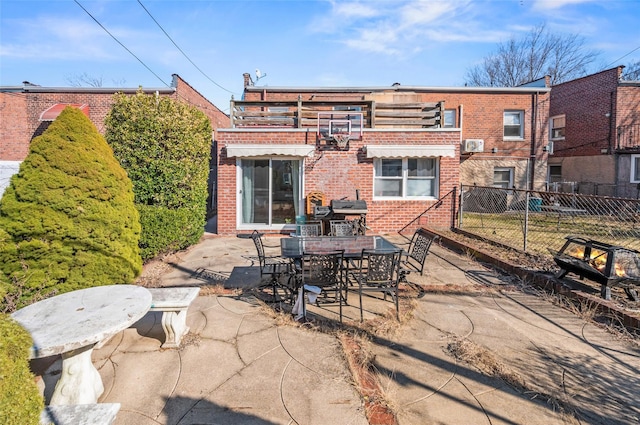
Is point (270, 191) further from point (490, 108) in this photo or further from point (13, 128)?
point (13, 128)

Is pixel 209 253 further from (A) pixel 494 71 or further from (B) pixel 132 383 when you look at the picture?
(A) pixel 494 71

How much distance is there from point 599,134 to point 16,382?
879 inches

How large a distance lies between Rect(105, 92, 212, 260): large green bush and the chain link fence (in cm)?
717

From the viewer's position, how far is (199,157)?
8492mm

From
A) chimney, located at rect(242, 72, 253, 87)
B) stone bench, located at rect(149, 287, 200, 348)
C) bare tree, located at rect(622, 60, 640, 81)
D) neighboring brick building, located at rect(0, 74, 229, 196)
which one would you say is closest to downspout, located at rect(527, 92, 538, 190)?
chimney, located at rect(242, 72, 253, 87)

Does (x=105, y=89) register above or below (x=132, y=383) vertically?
above

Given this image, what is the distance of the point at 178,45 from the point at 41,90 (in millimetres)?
7809

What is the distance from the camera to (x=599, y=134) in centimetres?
1714

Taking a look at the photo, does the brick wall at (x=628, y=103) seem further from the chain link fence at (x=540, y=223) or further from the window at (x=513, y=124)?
the chain link fence at (x=540, y=223)

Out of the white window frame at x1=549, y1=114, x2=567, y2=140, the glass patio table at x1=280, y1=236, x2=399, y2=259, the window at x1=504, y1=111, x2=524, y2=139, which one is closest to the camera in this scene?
the glass patio table at x1=280, y1=236, x2=399, y2=259

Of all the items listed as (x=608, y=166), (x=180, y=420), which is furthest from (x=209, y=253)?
(x=608, y=166)

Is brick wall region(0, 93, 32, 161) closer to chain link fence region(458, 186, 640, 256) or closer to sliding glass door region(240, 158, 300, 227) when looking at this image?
sliding glass door region(240, 158, 300, 227)

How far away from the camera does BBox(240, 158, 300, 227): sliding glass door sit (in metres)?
10.6

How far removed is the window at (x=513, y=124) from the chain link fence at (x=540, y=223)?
9.92 feet
